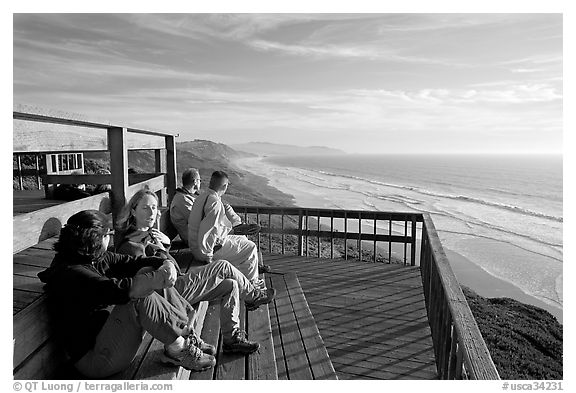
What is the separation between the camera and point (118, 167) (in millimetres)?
2959

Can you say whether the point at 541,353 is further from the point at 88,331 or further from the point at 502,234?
the point at 502,234

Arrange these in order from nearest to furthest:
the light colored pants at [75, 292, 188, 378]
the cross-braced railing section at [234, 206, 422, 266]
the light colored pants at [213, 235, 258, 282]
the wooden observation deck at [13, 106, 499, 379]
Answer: the wooden observation deck at [13, 106, 499, 379]
the light colored pants at [75, 292, 188, 378]
the light colored pants at [213, 235, 258, 282]
the cross-braced railing section at [234, 206, 422, 266]

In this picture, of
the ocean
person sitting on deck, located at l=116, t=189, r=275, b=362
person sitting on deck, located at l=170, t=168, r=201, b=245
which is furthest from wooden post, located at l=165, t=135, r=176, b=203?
the ocean

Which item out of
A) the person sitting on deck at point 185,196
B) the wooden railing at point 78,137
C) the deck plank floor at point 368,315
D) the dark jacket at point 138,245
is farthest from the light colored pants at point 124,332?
the person sitting on deck at point 185,196

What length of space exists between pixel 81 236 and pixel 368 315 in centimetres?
319

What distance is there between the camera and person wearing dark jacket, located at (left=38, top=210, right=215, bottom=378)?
189 cm

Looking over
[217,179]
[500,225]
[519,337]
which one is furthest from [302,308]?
[500,225]

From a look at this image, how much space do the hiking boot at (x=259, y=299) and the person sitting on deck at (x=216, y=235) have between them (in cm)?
22

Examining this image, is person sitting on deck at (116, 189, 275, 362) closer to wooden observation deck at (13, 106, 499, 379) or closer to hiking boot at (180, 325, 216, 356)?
hiking boot at (180, 325, 216, 356)

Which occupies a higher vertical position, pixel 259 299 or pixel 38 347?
pixel 38 347

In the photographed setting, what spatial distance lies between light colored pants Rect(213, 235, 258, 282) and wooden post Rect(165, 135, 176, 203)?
6.67ft

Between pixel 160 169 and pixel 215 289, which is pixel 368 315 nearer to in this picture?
pixel 215 289

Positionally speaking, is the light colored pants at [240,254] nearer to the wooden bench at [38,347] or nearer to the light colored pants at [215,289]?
the light colored pants at [215,289]

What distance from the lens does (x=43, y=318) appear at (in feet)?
6.09
